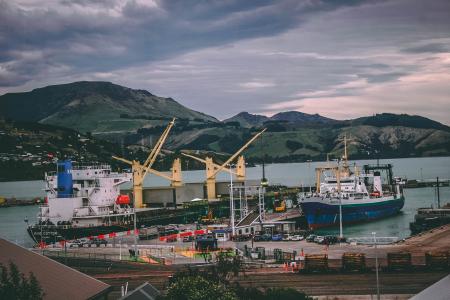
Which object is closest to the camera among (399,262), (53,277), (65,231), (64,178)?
(53,277)

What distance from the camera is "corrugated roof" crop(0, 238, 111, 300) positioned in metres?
24.6

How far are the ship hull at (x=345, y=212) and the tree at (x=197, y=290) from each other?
2142 inches

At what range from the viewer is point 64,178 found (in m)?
72.1

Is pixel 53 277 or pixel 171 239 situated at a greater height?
pixel 53 277

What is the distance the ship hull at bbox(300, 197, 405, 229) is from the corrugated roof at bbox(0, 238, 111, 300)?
5460 cm

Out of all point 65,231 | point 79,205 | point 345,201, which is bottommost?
point 65,231

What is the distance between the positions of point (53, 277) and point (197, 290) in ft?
18.9

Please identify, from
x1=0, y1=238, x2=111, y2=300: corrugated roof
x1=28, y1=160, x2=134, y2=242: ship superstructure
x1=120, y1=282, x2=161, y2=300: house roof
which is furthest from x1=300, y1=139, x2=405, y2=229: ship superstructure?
x1=0, y1=238, x2=111, y2=300: corrugated roof

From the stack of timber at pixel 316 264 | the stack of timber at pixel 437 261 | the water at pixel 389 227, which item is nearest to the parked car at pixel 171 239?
the water at pixel 389 227

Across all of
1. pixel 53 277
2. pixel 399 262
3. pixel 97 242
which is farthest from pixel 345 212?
pixel 53 277

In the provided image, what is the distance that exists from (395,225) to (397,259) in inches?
1869

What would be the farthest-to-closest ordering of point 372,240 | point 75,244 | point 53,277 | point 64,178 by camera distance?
point 64,178
point 75,244
point 372,240
point 53,277

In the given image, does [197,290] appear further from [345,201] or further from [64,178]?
[345,201]

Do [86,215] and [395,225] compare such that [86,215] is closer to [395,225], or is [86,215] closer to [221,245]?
[221,245]
